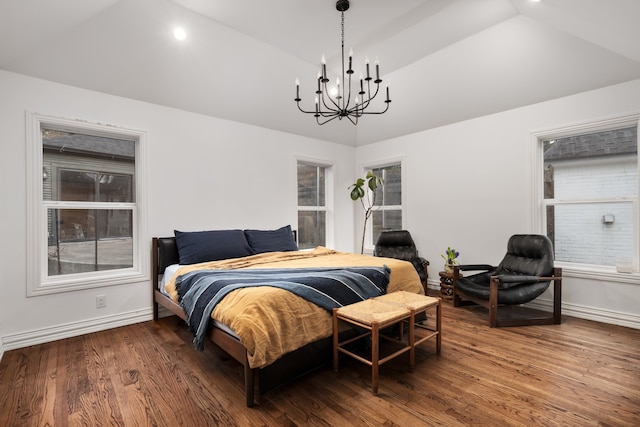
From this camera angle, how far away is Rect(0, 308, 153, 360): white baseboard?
2.76 m

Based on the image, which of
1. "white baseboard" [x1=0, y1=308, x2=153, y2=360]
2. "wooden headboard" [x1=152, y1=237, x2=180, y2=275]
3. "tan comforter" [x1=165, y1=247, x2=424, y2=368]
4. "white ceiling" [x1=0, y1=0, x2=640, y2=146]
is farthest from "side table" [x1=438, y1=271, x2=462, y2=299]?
"white baseboard" [x1=0, y1=308, x2=153, y2=360]

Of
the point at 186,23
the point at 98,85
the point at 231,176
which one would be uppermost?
the point at 186,23

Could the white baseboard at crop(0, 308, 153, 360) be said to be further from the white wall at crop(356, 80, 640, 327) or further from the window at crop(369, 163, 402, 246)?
the white wall at crop(356, 80, 640, 327)

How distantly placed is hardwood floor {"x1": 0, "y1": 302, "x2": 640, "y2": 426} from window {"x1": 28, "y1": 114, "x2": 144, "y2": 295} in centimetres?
75

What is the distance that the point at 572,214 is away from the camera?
3.68m

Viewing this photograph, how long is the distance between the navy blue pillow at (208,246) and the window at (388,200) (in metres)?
2.75

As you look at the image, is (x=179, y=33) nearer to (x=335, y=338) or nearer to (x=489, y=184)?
(x=335, y=338)

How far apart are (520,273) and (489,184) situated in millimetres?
1244

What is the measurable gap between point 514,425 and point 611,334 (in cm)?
215

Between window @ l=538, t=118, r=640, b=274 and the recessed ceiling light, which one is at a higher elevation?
the recessed ceiling light

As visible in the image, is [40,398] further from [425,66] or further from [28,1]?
[425,66]

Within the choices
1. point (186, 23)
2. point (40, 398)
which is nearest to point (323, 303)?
point (40, 398)

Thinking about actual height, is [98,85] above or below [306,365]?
above

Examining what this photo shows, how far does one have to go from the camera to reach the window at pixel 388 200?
5.40 meters
